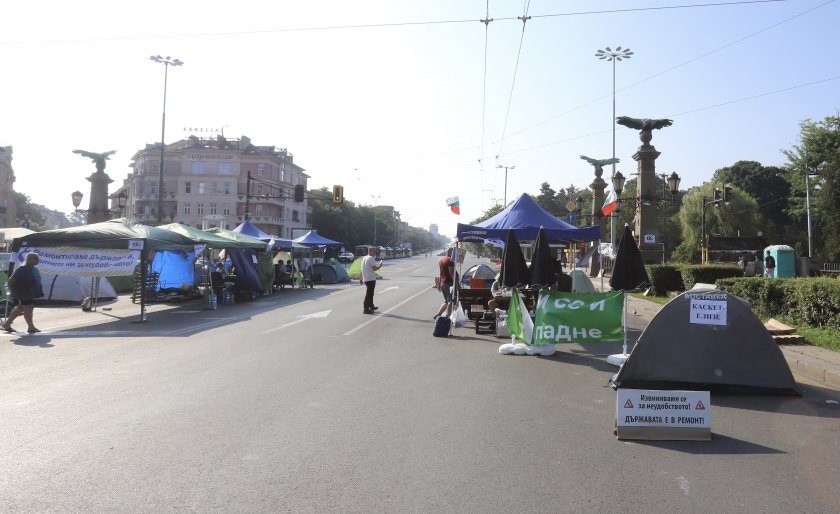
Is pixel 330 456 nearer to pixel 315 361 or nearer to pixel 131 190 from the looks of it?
pixel 315 361

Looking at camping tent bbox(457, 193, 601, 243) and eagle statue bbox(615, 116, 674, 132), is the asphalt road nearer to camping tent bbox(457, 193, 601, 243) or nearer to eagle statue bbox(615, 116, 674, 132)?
camping tent bbox(457, 193, 601, 243)

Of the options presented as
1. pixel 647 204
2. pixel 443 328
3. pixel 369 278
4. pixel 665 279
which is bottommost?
pixel 443 328

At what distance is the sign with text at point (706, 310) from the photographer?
7.12m

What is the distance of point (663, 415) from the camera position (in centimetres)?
547

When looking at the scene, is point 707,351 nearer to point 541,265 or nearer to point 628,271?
point 628,271

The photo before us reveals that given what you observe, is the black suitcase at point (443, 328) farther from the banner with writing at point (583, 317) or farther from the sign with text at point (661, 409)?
the sign with text at point (661, 409)

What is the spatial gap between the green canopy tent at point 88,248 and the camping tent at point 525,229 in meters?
8.15

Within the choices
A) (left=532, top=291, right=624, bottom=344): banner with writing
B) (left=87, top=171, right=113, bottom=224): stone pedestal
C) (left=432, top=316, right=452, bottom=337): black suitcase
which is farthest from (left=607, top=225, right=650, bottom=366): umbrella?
(left=87, top=171, right=113, bottom=224): stone pedestal

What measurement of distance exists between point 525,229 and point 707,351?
6436 millimetres

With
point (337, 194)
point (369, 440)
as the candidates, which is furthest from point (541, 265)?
point (337, 194)

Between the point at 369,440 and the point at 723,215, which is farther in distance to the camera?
the point at 723,215

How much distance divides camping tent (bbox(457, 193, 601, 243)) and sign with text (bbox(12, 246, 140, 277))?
8.65 metres

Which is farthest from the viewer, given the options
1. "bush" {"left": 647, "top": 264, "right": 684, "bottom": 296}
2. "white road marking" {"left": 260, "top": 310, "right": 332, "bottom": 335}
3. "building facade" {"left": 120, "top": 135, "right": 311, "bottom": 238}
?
"building facade" {"left": 120, "top": 135, "right": 311, "bottom": 238}

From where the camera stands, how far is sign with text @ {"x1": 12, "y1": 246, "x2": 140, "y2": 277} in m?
14.5
